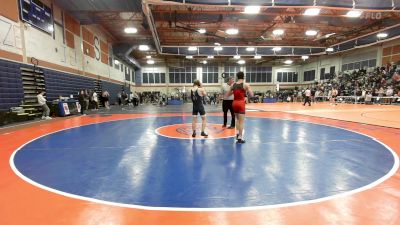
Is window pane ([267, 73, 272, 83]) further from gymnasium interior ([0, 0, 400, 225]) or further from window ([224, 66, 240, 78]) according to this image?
gymnasium interior ([0, 0, 400, 225])

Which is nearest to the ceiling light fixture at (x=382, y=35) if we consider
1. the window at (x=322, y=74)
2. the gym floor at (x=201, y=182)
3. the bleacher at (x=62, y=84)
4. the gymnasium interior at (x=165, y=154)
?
the gymnasium interior at (x=165, y=154)

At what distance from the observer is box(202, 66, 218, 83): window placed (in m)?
38.8

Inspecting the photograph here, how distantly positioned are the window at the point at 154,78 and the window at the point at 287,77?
1969 centimetres

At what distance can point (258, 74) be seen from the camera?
39500 millimetres

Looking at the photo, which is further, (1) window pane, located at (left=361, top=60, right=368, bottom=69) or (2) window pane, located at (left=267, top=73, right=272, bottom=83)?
(2) window pane, located at (left=267, top=73, right=272, bottom=83)

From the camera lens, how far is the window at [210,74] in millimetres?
38750

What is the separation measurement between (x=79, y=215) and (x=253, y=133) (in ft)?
18.0

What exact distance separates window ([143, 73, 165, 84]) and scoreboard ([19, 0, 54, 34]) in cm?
2564

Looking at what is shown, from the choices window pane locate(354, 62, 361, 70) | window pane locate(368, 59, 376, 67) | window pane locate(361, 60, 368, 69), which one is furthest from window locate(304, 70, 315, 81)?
window pane locate(368, 59, 376, 67)

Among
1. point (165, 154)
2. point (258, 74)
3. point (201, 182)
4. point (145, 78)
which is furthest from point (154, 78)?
point (201, 182)

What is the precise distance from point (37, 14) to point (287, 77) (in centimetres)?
3644

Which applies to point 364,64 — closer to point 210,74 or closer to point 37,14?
point 210,74

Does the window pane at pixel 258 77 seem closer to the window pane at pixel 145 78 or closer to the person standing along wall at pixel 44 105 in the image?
the window pane at pixel 145 78

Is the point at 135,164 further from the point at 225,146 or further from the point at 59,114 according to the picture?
the point at 59,114
